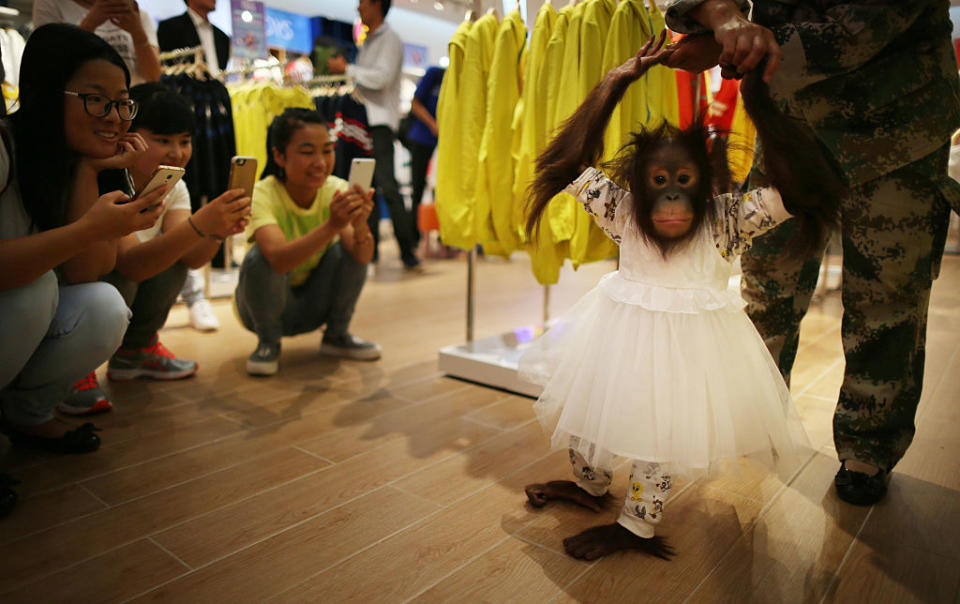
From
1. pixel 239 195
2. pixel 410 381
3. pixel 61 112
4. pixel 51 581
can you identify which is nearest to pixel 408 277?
pixel 410 381

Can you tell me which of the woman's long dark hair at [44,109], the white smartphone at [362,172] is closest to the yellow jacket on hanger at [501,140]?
the white smartphone at [362,172]

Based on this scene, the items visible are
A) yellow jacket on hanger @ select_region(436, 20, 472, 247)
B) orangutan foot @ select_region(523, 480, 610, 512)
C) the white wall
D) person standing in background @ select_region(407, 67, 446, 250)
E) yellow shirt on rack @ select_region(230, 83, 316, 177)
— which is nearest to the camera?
orangutan foot @ select_region(523, 480, 610, 512)

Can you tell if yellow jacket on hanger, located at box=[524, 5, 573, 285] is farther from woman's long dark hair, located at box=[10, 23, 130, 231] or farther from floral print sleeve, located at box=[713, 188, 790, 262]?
woman's long dark hair, located at box=[10, 23, 130, 231]

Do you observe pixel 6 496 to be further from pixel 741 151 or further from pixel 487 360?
pixel 741 151

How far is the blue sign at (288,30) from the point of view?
580 cm

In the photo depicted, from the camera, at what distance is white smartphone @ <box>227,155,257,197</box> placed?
160cm

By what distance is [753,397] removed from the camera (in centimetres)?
110

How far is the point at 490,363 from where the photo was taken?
6.69ft

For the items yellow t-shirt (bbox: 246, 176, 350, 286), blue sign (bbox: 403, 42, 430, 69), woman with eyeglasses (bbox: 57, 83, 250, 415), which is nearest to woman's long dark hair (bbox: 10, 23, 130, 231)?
woman with eyeglasses (bbox: 57, 83, 250, 415)

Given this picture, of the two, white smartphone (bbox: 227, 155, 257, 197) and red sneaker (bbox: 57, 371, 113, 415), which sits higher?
white smartphone (bbox: 227, 155, 257, 197)

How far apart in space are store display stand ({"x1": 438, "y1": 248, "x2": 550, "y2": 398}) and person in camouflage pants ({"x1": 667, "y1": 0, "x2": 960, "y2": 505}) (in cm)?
81

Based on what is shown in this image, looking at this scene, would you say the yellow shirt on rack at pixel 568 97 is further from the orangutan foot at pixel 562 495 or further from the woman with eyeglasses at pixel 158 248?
the woman with eyeglasses at pixel 158 248

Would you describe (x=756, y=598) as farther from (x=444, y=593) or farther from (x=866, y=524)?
(x=444, y=593)

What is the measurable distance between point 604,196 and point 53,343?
1190 millimetres
